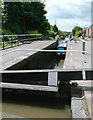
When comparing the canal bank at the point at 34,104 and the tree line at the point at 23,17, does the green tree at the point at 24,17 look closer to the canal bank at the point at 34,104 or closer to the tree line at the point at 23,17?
the tree line at the point at 23,17

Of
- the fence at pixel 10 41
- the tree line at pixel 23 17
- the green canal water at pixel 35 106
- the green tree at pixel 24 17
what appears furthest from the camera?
the green tree at pixel 24 17

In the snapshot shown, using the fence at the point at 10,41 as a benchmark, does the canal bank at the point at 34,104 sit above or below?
below

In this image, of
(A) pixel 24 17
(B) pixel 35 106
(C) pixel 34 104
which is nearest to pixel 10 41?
(C) pixel 34 104

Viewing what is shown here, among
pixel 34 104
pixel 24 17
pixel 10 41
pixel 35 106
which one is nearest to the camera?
pixel 35 106

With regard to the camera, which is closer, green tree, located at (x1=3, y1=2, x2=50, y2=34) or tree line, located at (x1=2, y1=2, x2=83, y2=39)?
tree line, located at (x1=2, y1=2, x2=83, y2=39)

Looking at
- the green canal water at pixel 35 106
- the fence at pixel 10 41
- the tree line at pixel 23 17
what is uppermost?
the tree line at pixel 23 17

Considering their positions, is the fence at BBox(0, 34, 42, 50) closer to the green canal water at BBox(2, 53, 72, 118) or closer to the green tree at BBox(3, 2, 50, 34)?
the green tree at BBox(3, 2, 50, 34)

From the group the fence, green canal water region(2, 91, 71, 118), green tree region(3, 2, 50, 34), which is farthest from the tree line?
green canal water region(2, 91, 71, 118)

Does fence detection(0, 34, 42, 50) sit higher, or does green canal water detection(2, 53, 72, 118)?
fence detection(0, 34, 42, 50)

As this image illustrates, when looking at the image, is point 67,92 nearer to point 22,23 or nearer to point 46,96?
point 46,96

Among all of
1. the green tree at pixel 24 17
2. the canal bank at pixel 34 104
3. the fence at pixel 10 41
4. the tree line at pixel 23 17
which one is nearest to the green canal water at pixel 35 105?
the canal bank at pixel 34 104

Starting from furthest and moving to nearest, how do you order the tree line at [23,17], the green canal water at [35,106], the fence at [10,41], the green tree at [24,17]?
the green tree at [24,17]
the tree line at [23,17]
the fence at [10,41]
the green canal water at [35,106]

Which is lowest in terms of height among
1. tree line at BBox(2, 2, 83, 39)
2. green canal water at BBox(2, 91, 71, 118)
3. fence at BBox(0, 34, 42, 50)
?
green canal water at BBox(2, 91, 71, 118)

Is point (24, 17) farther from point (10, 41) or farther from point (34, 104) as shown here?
point (34, 104)
